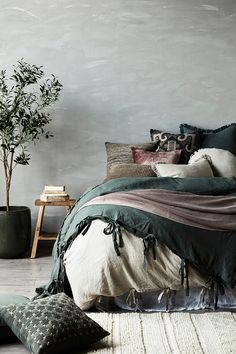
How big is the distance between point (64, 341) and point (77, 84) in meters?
3.38

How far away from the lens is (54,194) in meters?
5.64

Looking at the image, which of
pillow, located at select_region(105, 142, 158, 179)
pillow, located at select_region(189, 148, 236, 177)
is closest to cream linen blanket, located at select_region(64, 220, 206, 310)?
pillow, located at select_region(189, 148, 236, 177)

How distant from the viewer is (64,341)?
122 inches

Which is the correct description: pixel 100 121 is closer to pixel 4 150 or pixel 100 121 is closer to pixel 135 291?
pixel 4 150

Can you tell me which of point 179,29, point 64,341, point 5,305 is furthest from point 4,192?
point 64,341

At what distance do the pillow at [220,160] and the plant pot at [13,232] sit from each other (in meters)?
1.51

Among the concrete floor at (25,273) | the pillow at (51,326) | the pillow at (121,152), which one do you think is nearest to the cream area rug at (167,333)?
the pillow at (51,326)

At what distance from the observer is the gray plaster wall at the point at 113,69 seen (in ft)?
19.6

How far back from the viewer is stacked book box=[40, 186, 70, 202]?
5.62 metres

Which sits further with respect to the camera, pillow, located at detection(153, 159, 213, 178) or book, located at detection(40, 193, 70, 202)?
book, located at detection(40, 193, 70, 202)

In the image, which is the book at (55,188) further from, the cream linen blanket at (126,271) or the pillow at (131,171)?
the cream linen blanket at (126,271)

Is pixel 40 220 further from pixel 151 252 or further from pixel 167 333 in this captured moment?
pixel 167 333

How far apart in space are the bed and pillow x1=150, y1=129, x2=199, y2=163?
1.44m

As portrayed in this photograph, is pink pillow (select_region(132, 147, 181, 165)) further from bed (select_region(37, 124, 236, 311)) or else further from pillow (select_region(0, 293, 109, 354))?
pillow (select_region(0, 293, 109, 354))
